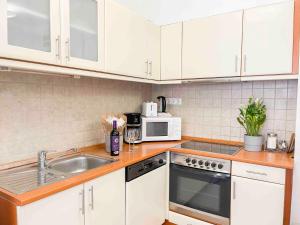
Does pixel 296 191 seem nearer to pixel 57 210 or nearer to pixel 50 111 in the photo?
pixel 57 210

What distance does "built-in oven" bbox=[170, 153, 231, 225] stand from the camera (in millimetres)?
1862

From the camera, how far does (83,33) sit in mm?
1572

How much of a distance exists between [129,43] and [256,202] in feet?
5.61

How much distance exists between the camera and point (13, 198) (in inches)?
40.1

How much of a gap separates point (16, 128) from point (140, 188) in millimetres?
1024

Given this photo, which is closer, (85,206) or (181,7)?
(85,206)

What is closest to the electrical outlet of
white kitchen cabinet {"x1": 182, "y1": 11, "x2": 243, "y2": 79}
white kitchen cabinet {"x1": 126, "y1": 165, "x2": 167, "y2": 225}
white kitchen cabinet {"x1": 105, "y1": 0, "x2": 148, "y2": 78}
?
white kitchen cabinet {"x1": 182, "y1": 11, "x2": 243, "y2": 79}

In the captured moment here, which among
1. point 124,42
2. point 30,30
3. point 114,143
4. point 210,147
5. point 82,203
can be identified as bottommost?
point 82,203

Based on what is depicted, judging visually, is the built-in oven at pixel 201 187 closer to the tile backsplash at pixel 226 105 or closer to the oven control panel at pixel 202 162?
the oven control panel at pixel 202 162

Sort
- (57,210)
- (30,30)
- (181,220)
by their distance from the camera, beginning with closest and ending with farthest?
(57,210), (30,30), (181,220)

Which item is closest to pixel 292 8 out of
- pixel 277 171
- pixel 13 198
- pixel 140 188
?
pixel 277 171

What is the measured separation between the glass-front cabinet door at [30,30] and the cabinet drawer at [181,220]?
1.72 metres

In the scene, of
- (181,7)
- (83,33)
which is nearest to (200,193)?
(83,33)

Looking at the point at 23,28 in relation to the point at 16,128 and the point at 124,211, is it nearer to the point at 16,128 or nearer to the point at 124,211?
the point at 16,128
